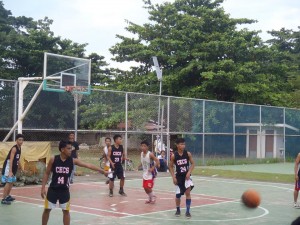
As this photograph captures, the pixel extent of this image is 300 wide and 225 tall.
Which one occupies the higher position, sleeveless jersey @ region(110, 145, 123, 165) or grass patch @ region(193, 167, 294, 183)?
sleeveless jersey @ region(110, 145, 123, 165)

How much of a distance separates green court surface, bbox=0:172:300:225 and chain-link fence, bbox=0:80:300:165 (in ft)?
10.7

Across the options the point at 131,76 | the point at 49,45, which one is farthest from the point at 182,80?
the point at 49,45

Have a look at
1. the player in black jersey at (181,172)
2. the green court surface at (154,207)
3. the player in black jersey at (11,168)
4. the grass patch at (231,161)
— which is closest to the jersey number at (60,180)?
the green court surface at (154,207)

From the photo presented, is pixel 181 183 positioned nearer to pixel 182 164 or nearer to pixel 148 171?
pixel 182 164

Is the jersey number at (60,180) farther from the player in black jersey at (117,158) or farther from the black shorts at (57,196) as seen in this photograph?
the player in black jersey at (117,158)

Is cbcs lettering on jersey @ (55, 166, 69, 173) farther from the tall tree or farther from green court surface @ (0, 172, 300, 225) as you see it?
the tall tree

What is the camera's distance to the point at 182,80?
38.2 m

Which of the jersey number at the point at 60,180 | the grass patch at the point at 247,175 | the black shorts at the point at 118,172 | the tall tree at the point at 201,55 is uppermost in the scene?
the tall tree at the point at 201,55

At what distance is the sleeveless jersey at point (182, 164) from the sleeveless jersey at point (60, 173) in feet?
11.5

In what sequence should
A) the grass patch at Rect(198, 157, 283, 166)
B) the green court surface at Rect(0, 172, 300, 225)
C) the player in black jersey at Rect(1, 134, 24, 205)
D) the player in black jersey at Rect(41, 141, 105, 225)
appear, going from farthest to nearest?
the grass patch at Rect(198, 157, 283, 166)
the player in black jersey at Rect(1, 134, 24, 205)
the green court surface at Rect(0, 172, 300, 225)
the player in black jersey at Rect(41, 141, 105, 225)

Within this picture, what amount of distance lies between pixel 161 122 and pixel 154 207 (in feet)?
39.1

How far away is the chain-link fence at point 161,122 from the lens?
19294mm

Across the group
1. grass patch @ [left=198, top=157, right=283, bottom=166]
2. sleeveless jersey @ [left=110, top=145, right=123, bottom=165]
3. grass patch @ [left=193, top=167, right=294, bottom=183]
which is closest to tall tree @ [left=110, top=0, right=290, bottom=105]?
grass patch @ [left=198, top=157, right=283, bottom=166]

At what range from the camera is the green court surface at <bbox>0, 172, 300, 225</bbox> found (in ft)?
36.2
